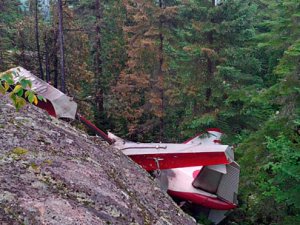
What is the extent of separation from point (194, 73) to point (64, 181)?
14415 millimetres

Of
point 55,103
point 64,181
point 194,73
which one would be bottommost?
point 194,73

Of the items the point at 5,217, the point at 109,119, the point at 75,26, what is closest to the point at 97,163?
the point at 5,217

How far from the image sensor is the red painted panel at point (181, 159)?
307 inches

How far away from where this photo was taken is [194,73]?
1714 centimetres

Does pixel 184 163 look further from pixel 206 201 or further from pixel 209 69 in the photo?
pixel 209 69

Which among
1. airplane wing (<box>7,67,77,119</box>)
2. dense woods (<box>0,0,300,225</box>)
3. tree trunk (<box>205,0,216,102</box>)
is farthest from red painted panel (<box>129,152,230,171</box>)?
tree trunk (<box>205,0,216,102</box>)

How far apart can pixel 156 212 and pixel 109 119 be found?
18.0m

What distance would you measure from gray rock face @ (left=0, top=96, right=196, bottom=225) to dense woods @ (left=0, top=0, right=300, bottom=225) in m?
5.30

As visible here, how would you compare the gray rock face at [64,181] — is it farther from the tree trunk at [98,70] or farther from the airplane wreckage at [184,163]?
the tree trunk at [98,70]

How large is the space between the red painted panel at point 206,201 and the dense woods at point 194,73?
0.73 meters

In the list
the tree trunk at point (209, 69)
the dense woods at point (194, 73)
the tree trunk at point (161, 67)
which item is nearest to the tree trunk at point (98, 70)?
the dense woods at point (194, 73)

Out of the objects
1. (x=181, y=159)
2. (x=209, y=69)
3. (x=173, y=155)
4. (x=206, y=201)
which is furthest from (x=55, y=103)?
(x=209, y=69)

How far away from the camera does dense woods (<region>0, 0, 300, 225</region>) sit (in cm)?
1045

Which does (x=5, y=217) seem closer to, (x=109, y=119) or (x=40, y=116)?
(x=40, y=116)
